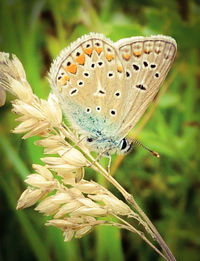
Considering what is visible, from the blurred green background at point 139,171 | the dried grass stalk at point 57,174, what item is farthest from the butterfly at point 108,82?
the blurred green background at point 139,171

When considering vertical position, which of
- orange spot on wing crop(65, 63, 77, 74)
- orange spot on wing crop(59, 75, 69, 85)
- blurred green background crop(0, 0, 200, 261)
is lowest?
blurred green background crop(0, 0, 200, 261)

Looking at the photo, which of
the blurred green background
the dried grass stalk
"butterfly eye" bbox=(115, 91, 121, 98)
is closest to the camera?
the dried grass stalk

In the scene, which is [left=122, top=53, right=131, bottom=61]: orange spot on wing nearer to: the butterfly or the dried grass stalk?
the butterfly

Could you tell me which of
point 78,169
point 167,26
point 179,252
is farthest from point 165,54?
point 179,252

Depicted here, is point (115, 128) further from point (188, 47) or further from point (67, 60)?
point (188, 47)

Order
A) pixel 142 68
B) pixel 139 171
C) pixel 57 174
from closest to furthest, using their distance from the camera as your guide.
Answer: pixel 57 174 → pixel 142 68 → pixel 139 171

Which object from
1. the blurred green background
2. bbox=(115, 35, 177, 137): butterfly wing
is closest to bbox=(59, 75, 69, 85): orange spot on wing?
bbox=(115, 35, 177, 137): butterfly wing

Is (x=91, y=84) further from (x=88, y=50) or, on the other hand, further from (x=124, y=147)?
(x=124, y=147)

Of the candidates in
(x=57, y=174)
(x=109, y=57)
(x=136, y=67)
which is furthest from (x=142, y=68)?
(x=57, y=174)

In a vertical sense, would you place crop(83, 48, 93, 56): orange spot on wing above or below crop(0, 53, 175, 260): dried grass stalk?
above
